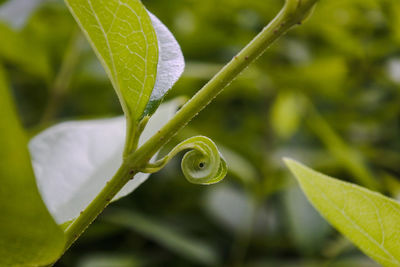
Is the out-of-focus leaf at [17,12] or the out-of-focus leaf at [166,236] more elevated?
the out-of-focus leaf at [17,12]

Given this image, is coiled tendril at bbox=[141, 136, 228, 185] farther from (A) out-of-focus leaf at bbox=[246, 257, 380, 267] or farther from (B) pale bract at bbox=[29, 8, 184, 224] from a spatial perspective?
(A) out-of-focus leaf at bbox=[246, 257, 380, 267]

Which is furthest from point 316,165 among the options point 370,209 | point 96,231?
point 370,209

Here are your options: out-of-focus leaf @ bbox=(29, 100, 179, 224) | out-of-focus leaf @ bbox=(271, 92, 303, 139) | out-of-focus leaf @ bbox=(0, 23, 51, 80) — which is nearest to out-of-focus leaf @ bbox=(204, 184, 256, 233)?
out-of-focus leaf @ bbox=(271, 92, 303, 139)

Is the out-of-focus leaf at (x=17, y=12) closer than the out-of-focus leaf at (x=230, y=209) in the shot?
Yes

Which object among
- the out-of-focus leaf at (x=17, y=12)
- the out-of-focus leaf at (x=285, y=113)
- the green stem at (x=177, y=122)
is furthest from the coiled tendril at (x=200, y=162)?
the out-of-focus leaf at (x=285, y=113)

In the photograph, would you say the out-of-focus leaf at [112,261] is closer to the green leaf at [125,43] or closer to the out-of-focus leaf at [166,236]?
the out-of-focus leaf at [166,236]

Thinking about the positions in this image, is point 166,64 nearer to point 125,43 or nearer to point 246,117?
point 125,43
